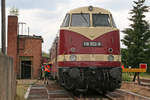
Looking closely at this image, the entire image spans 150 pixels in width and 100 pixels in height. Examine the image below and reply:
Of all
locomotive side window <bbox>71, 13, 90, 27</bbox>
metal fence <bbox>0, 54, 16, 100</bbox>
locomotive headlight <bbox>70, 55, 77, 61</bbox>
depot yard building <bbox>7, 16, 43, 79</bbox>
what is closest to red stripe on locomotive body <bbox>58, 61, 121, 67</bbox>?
locomotive headlight <bbox>70, 55, 77, 61</bbox>

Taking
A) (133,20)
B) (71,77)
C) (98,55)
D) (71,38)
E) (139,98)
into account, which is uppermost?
(133,20)

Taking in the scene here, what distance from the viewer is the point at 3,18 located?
859 cm

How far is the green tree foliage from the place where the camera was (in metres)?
25.1

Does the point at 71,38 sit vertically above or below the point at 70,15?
below

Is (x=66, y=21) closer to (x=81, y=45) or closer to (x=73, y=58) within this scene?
(x=81, y=45)

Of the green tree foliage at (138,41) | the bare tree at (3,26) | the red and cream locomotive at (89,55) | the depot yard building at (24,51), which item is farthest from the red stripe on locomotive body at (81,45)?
the depot yard building at (24,51)

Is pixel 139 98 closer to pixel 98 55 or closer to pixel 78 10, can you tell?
pixel 98 55

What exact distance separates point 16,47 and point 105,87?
17939 millimetres

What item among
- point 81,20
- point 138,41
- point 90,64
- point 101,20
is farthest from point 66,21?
point 138,41

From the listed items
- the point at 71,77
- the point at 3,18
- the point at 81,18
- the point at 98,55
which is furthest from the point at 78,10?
the point at 3,18

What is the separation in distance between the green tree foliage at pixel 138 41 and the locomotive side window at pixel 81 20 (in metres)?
14.6

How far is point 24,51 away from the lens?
2719 cm

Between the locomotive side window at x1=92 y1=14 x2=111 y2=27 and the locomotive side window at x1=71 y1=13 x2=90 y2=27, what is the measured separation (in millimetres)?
317

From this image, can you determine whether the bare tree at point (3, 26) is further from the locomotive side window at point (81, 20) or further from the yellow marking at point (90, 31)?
the locomotive side window at point (81, 20)
